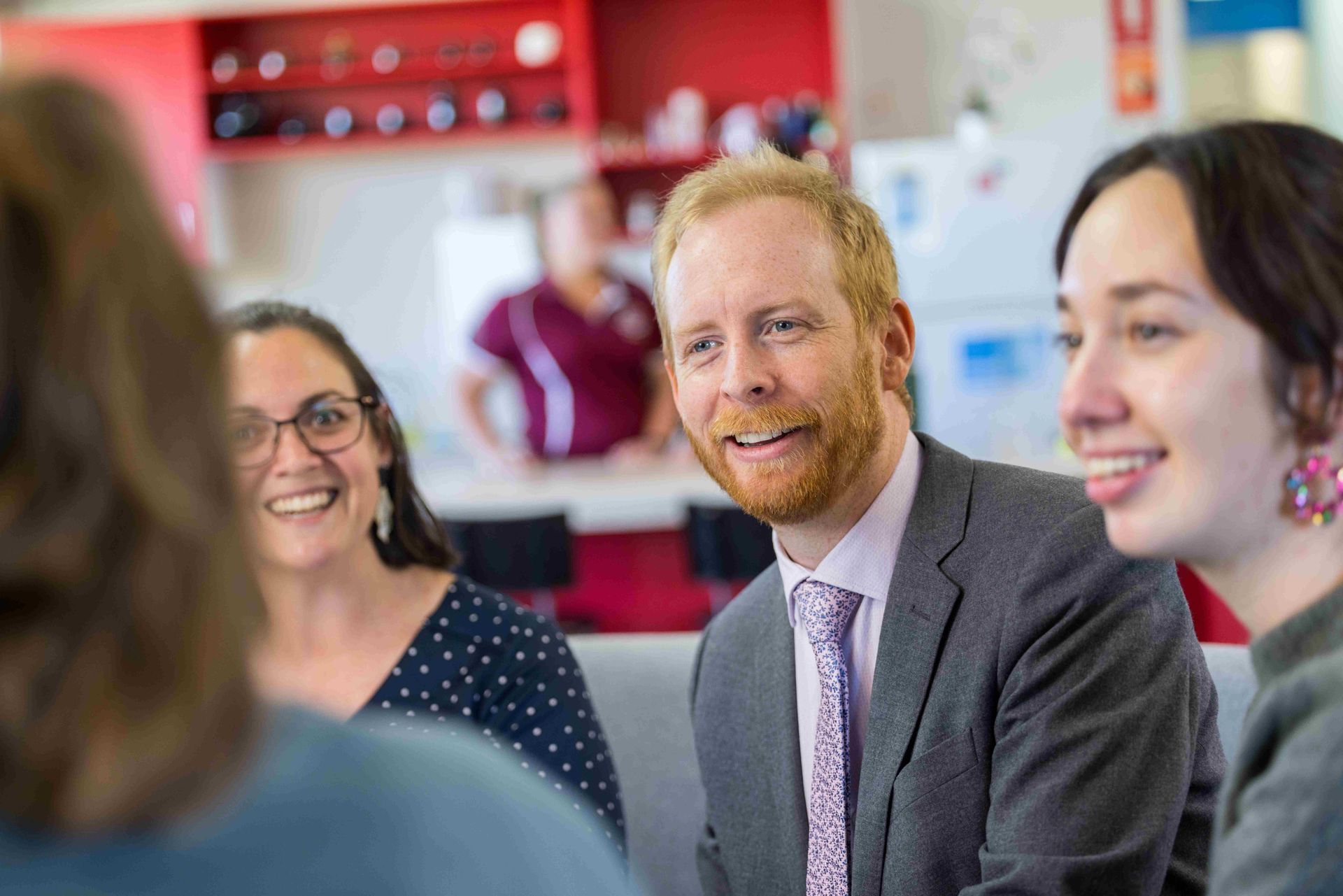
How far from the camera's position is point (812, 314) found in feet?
4.81

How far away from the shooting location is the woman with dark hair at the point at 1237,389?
2.73 ft

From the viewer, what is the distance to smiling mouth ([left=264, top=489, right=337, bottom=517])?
1669 millimetres

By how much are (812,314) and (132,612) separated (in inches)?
41.2

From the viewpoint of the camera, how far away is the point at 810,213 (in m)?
1.47

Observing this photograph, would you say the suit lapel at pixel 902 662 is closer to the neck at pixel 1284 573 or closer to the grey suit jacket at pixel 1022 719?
the grey suit jacket at pixel 1022 719

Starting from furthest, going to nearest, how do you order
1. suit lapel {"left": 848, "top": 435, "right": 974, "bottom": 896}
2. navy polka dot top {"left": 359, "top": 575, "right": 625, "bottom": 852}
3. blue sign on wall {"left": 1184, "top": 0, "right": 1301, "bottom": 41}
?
blue sign on wall {"left": 1184, "top": 0, "right": 1301, "bottom": 41} < navy polka dot top {"left": 359, "top": 575, "right": 625, "bottom": 852} < suit lapel {"left": 848, "top": 435, "right": 974, "bottom": 896}

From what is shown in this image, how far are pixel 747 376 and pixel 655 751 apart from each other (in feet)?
2.37

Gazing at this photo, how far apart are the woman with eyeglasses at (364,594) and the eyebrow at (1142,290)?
0.91m


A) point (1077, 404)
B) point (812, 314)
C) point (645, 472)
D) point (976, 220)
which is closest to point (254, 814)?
point (1077, 404)

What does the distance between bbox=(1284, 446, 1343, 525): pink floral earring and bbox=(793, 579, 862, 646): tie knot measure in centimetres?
64

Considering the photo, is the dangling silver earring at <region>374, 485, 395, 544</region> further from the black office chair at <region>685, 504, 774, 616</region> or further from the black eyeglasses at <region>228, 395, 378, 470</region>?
the black office chair at <region>685, 504, 774, 616</region>

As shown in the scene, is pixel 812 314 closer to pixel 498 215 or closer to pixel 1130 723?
Answer: pixel 1130 723

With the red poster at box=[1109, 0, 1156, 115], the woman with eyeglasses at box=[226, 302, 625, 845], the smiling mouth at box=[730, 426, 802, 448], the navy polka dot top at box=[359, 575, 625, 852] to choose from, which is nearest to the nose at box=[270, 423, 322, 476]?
the woman with eyeglasses at box=[226, 302, 625, 845]

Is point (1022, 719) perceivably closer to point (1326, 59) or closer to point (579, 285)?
point (579, 285)
